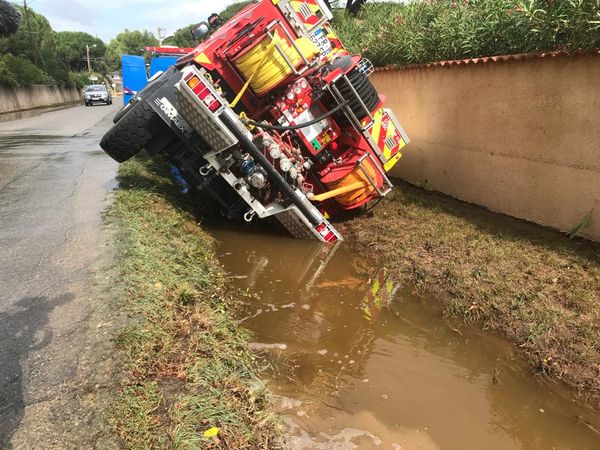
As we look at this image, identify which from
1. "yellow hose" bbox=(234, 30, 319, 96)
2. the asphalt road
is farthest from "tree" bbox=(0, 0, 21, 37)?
"yellow hose" bbox=(234, 30, 319, 96)

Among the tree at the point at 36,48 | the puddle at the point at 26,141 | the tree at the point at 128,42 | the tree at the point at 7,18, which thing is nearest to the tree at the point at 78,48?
the tree at the point at 128,42

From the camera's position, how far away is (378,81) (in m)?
9.91

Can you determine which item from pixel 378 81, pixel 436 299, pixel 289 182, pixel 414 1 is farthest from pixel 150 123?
pixel 414 1

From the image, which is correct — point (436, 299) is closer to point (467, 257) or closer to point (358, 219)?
point (467, 257)

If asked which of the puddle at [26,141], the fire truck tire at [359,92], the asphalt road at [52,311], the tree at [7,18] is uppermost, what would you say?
the tree at [7,18]

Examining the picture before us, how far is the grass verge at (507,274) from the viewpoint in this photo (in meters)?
3.81

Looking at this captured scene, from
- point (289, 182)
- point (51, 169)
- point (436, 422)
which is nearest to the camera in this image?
point (436, 422)

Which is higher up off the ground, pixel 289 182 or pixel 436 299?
pixel 289 182

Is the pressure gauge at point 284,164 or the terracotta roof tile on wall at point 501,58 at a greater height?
the pressure gauge at point 284,164

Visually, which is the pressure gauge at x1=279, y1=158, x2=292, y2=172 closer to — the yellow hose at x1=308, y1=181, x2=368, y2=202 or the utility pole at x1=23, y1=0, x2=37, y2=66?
the yellow hose at x1=308, y1=181, x2=368, y2=202

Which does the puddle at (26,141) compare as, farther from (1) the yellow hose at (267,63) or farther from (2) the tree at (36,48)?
(2) the tree at (36,48)

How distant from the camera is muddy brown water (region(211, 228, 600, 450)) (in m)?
3.06

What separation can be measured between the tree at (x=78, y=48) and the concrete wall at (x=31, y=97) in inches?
1175

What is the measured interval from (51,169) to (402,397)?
276 inches
